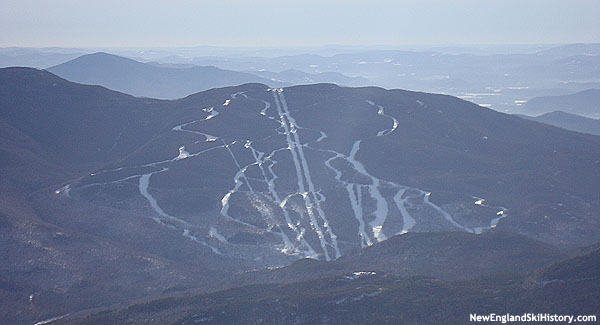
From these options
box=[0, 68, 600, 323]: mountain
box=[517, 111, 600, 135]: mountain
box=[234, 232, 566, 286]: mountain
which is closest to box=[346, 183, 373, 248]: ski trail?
box=[0, 68, 600, 323]: mountain

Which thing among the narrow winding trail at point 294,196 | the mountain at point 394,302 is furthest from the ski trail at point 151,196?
the mountain at point 394,302

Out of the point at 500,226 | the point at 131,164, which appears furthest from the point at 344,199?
the point at 131,164

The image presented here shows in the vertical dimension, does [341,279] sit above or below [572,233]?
above

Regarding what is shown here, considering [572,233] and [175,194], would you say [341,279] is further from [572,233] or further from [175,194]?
[175,194]

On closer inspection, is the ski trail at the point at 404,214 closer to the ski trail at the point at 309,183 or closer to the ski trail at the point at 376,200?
the ski trail at the point at 376,200

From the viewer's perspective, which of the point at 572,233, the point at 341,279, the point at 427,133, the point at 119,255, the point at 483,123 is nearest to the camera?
the point at 341,279

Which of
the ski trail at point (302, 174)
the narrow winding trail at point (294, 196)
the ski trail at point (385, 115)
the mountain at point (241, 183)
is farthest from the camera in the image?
the ski trail at point (385, 115)
